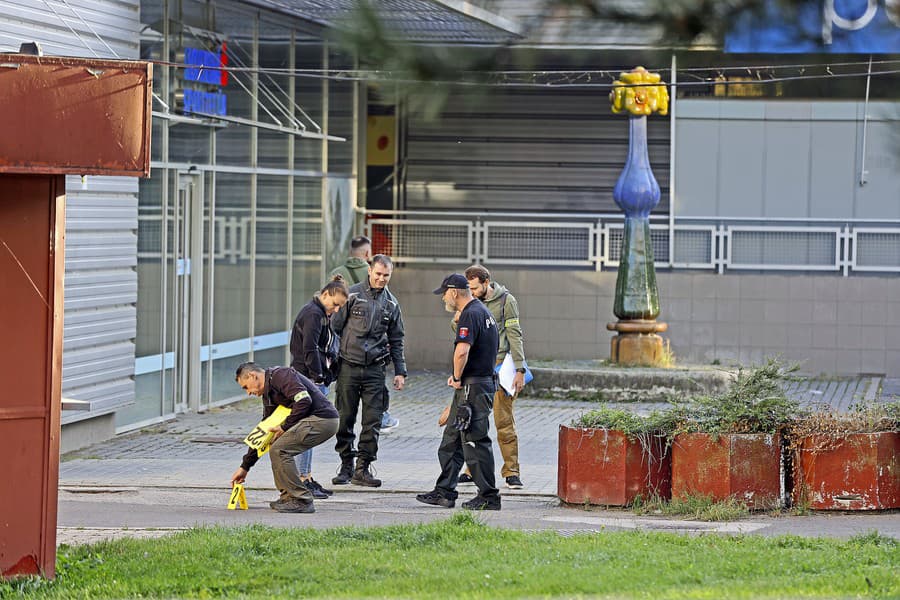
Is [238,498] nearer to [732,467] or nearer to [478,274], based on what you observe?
[478,274]

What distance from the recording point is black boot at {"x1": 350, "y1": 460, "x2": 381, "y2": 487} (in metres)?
11.6

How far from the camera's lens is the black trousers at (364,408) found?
1163 centimetres

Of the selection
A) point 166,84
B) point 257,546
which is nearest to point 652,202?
point 166,84

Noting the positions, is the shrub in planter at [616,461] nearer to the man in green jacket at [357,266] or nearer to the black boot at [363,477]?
the black boot at [363,477]

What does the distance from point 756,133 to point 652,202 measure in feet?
14.5

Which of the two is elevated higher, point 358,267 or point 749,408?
point 358,267

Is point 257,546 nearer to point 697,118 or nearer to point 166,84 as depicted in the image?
point 166,84

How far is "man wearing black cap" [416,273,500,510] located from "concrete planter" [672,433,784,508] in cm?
140

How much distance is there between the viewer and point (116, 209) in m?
14.1

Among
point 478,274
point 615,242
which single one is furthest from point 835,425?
point 615,242

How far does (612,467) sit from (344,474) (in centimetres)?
245

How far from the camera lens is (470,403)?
10492 mm

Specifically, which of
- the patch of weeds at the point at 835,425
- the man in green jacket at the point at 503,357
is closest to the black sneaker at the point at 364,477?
the man in green jacket at the point at 503,357

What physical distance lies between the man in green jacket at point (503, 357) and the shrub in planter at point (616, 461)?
40.6 inches
